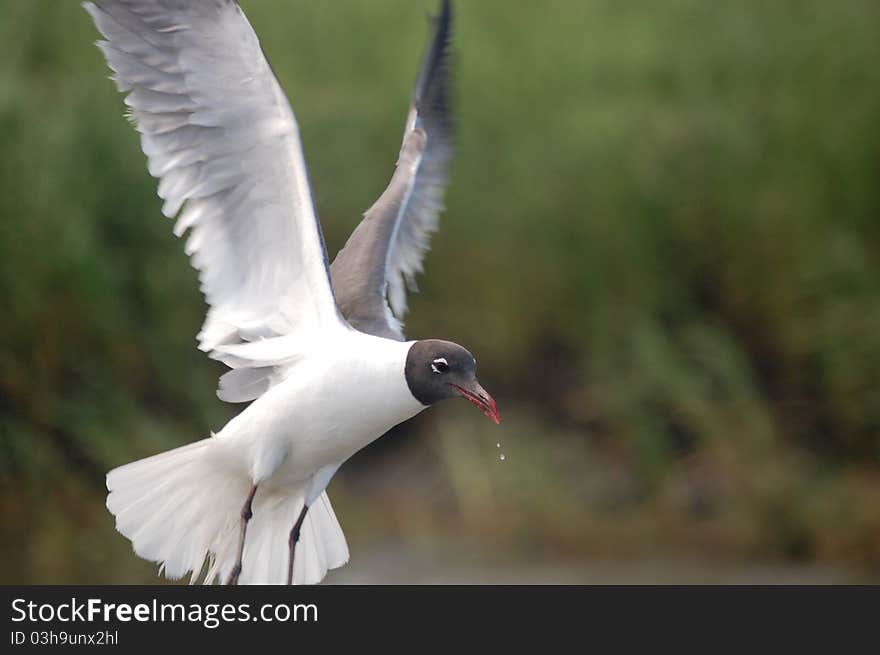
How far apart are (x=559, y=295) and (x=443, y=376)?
12.0 feet

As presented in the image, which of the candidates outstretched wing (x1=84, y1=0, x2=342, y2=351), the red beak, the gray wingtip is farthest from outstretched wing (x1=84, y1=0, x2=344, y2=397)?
the gray wingtip

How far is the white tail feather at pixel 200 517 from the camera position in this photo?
502 cm

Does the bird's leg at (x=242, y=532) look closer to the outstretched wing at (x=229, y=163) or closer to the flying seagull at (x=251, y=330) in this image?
the flying seagull at (x=251, y=330)

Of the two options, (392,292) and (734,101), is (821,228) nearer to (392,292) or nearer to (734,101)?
(734,101)

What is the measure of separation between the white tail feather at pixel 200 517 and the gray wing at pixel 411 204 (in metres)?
0.63

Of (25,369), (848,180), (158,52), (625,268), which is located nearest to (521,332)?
(625,268)

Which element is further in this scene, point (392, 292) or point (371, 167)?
point (371, 167)

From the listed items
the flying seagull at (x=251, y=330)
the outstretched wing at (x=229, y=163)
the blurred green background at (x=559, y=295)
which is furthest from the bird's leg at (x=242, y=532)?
the blurred green background at (x=559, y=295)

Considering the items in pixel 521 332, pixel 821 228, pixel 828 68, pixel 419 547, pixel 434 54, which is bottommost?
pixel 419 547

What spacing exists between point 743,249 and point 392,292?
2936 mm

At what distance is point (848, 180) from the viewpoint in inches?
318

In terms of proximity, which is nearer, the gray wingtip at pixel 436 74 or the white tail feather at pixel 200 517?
the white tail feather at pixel 200 517

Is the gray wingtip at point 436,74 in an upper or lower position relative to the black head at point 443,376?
upper

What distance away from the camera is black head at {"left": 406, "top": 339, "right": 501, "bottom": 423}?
4742 mm
